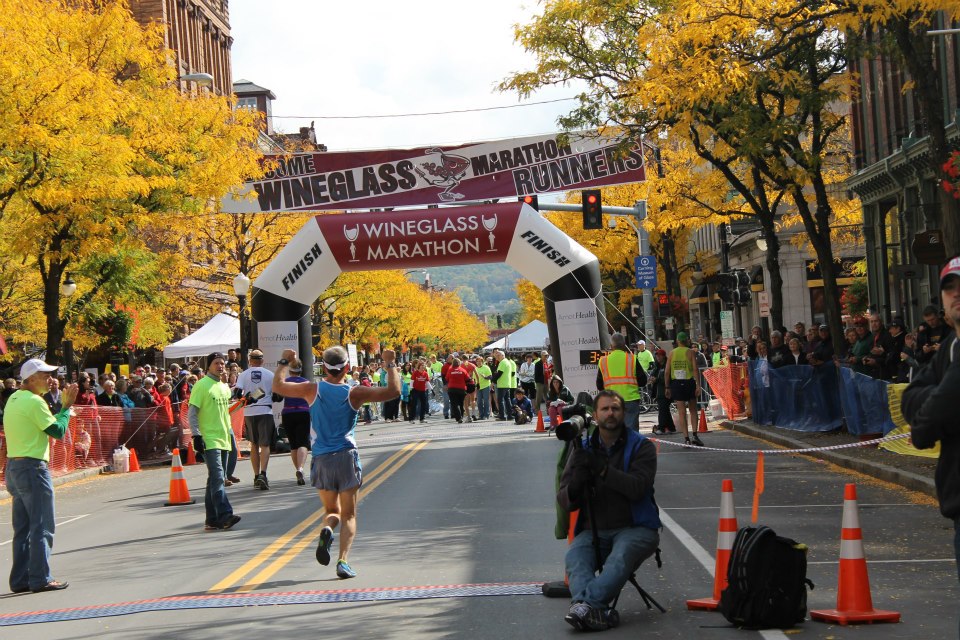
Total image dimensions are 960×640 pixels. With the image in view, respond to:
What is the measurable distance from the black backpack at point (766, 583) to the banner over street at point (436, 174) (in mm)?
20224

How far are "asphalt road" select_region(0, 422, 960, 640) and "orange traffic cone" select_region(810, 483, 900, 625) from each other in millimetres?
74

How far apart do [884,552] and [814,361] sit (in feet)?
34.3

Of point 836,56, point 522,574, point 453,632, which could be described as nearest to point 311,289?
point 836,56

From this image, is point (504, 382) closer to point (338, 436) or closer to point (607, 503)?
point (338, 436)

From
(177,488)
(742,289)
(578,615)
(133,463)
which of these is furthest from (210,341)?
(578,615)

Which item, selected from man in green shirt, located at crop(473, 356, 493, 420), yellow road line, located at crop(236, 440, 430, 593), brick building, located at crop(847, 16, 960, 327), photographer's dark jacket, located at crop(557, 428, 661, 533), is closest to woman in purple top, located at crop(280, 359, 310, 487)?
yellow road line, located at crop(236, 440, 430, 593)

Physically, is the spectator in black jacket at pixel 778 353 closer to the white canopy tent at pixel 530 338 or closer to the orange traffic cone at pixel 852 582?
the orange traffic cone at pixel 852 582

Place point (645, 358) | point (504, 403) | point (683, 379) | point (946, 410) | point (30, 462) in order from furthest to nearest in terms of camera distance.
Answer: point (504, 403)
point (645, 358)
point (683, 379)
point (30, 462)
point (946, 410)

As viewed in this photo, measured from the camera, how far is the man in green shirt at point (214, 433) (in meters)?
13.2

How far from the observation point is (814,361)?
20406mm

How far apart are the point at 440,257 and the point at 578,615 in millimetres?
17157

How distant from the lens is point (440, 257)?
952 inches

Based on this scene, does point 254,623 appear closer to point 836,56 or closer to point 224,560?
point 224,560

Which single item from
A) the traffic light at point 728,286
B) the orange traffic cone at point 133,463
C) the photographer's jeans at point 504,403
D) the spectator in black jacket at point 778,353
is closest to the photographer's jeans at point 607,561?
the spectator in black jacket at point 778,353
